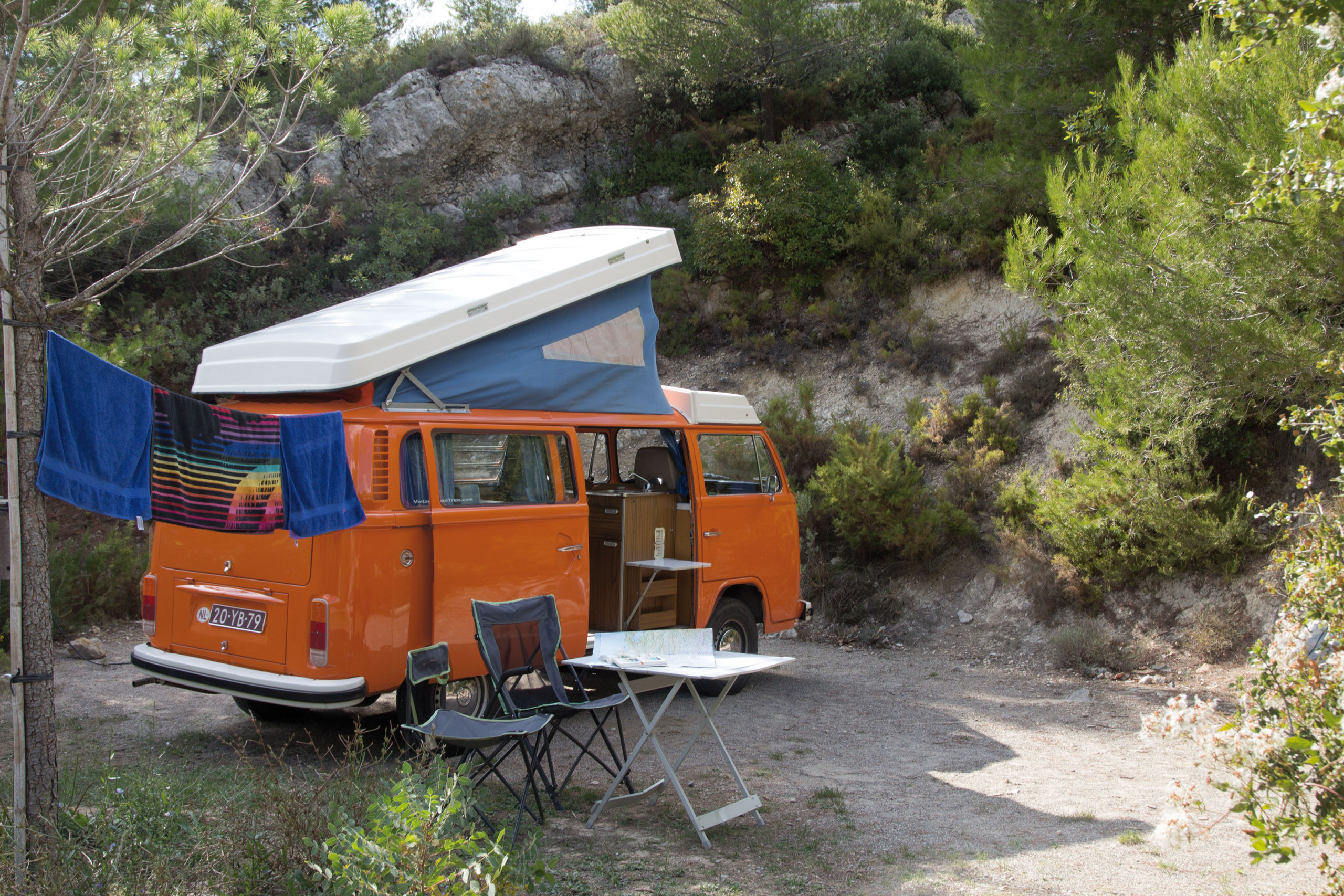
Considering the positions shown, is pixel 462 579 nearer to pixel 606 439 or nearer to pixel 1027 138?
pixel 606 439

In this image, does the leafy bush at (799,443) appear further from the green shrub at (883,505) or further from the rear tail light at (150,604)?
the rear tail light at (150,604)

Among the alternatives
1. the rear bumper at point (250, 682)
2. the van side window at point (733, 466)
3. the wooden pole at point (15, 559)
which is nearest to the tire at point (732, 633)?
the van side window at point (733, 466)

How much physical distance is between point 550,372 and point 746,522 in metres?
2.39

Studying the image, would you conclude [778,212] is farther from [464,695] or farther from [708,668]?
[708,668]

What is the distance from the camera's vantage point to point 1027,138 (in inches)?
495

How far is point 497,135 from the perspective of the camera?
20297 mm

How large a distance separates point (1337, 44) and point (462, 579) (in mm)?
6574

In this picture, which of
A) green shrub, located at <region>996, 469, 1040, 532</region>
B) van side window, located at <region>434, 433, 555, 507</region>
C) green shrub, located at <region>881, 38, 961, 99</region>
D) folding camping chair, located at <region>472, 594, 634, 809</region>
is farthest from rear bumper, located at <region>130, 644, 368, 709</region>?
green shrub, located at <region>881, 38, 961, 99</region>

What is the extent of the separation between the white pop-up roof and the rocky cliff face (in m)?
13.1

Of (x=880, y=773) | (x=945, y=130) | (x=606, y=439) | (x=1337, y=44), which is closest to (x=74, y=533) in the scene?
(x=606, y=439)

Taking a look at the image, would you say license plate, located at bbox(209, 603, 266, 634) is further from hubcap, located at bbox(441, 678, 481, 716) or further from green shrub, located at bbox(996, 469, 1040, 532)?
green shrub, located at bbox(996, 469, 1040, 532)

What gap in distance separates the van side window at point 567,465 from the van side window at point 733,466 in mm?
1525

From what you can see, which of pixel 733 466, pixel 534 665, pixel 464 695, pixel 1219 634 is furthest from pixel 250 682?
pixel 1219 634

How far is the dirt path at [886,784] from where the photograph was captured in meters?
4.13
